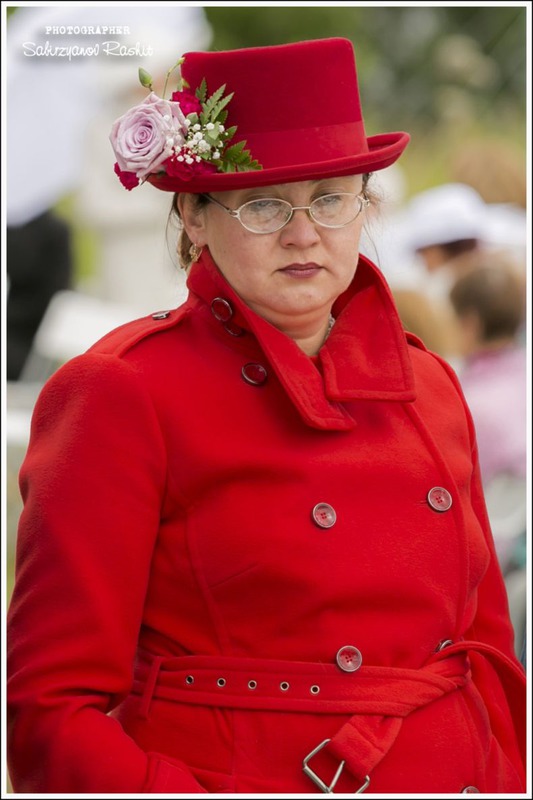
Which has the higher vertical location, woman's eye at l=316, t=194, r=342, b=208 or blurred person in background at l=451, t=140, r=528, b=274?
blurred person in background at l=451, t=140, r=528, b=274

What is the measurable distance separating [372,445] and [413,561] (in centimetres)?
22

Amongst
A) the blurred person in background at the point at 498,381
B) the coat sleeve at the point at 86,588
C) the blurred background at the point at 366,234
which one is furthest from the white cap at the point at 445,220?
the coat sleeve at the point at 86,588

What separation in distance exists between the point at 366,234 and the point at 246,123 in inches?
18.1

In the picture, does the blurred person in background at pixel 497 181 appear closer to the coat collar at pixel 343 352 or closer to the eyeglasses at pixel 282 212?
the coat collar at pixel 343 352

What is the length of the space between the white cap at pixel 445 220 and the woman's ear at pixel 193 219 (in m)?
3.44

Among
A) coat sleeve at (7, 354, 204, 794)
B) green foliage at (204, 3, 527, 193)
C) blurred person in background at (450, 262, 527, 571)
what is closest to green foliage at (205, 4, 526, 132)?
green foliage at (204, 3, 527, 193)

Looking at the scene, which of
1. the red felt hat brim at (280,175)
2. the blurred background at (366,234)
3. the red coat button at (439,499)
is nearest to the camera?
the red felt hat brim at (280,175)

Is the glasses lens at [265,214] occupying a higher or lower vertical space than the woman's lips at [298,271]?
higher

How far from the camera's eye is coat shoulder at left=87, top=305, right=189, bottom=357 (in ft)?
7.11

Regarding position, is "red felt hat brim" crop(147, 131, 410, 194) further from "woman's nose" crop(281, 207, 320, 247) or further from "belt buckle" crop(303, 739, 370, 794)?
"belt buckle" crop(303, 739, 370, 794)

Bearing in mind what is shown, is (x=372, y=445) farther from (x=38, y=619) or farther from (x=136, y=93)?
(x=136, y=93)

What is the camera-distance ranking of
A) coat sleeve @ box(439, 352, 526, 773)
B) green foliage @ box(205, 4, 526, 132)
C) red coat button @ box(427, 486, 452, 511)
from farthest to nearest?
green foliage @ box(205, 4, 526, 132), coat sleeve @ box(439, 352, 526, 773), red coat button @ box(427, 486, 452, 511)

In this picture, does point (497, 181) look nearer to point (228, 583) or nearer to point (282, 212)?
point (282, 212)

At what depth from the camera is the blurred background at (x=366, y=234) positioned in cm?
436
